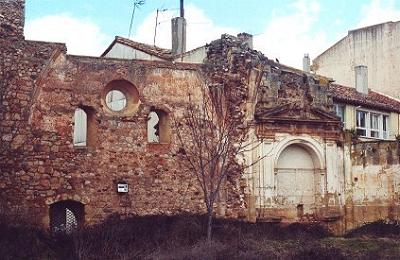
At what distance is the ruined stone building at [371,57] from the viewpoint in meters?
33.7

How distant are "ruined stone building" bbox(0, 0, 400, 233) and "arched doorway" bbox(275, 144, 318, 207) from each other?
0.12ft

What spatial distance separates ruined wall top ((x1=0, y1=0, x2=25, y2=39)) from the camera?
59.6 ft

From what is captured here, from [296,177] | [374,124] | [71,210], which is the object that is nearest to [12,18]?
[71,210]

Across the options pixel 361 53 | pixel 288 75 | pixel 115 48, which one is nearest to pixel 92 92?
pixel 288 75

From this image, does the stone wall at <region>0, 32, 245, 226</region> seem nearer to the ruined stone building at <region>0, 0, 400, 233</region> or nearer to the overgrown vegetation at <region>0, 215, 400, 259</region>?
the ruined stone building at <region>0, 0, 400, 233</region>

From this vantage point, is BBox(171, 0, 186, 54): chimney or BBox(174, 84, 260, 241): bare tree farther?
BBox(171, 0, 186, 54): chimney

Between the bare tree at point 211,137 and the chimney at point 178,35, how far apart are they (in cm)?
505

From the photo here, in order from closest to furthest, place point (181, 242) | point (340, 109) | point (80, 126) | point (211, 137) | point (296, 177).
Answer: point (181, 242), point (211, 137), point (296, 177), point (340, 109), point (80, 126)

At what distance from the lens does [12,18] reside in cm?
1830

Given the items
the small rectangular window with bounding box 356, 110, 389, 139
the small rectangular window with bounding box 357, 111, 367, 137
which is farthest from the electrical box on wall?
the small rectangular window with bounding box 357, 111, 367, 137

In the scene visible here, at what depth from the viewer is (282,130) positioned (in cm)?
2230

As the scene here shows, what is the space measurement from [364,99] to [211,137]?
1106 cm

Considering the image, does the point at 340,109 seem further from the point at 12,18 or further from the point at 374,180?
the point at 12,18

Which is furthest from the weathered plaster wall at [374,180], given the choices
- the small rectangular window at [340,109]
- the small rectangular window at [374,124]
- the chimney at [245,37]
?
the chimney at [245,37]
